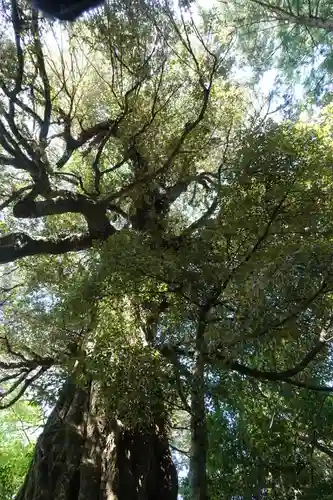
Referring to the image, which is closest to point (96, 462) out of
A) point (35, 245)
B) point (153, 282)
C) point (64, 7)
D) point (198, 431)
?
point (198, 431)

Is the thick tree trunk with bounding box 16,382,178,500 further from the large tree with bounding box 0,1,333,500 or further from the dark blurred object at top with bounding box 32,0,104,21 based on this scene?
the dark blurred object at top with bounding box 32,0,104,21

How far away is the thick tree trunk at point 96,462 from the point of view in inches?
147

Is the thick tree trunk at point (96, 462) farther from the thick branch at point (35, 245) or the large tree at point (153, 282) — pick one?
the thick branch at point (35, 245)

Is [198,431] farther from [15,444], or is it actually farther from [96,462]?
[15,444]

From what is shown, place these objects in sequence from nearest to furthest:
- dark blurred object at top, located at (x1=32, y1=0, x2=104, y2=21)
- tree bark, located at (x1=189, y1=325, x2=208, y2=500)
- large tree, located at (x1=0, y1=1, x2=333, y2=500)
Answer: dark blurred object at top, located at (x1=32, y1=0, x2=104, y2=21)
tree bark, located at (x1=189, y1=325, x2=208, y2=500)
large tree, located at (x1=0, y1=1, x2=333, y2=500)

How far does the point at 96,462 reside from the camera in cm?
388

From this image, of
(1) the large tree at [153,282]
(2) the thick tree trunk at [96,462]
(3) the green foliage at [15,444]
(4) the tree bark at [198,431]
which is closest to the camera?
(4) the tree bark at [198,431]

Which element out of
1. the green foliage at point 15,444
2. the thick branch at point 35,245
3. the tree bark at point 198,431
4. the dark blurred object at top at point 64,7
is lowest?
the tree bark at point 198,431

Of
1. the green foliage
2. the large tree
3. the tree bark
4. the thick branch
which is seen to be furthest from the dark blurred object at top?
the green foliage

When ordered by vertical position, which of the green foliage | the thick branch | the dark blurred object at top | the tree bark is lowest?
the tree bark

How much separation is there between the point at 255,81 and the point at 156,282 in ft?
15.2

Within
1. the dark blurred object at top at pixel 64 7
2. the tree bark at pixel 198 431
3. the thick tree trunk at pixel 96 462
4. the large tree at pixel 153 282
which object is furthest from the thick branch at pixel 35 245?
the dark blurred object at top at pixel 64 7

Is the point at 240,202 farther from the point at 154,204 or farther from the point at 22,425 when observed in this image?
the point at 22,425

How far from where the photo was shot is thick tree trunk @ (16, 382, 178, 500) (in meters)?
3.75
